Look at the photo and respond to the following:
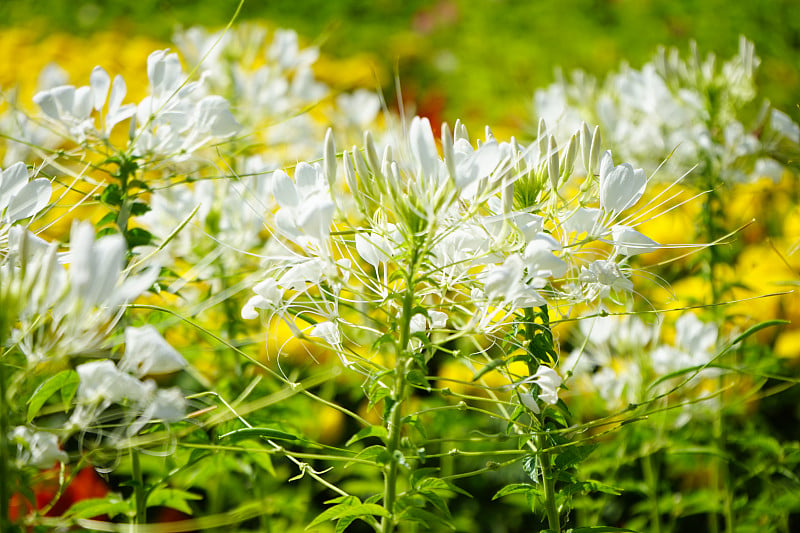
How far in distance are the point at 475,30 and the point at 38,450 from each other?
611cm

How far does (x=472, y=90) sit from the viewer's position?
5805 millimetres

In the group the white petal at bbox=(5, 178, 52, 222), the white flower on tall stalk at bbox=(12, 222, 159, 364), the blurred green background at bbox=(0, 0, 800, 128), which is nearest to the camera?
the white flower on tall stalk at bbox=(12, 222, 159, 364)

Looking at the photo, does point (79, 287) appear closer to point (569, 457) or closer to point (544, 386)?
point (544, 386)

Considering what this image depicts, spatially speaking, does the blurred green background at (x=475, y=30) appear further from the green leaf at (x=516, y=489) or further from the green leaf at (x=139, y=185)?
the green leaf at (x=516, y=489)

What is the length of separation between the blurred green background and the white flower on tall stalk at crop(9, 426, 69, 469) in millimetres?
3684

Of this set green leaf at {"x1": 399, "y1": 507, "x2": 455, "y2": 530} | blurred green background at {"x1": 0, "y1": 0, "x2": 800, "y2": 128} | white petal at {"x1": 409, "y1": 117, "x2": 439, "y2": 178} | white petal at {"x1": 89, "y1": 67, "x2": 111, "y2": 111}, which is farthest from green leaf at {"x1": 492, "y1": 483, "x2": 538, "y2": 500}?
blurred green background at {"x1": 0, "y1": 0, "x2": 800, "y2": 128}

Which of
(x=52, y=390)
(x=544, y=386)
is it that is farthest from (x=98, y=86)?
(x=544, y=386)

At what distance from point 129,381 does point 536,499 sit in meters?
0.64

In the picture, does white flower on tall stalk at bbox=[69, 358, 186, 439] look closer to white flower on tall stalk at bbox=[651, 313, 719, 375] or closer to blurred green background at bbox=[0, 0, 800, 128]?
white flower on tall stalk at bbox=[651, 313, 719, 375]

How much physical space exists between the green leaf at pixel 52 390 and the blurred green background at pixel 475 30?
362 centimetres

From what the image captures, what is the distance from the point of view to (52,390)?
104cm

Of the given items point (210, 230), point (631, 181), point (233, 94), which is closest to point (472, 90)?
point (233, 94)

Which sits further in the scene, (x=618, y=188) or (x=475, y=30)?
(x=475, y=30)

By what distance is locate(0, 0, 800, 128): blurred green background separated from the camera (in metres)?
4.97
